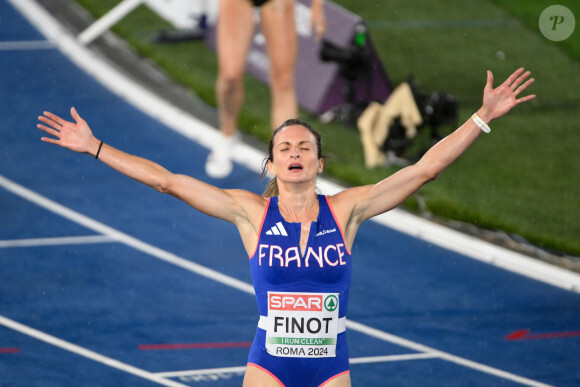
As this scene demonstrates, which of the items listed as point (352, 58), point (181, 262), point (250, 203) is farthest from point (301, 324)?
point (352, 58)

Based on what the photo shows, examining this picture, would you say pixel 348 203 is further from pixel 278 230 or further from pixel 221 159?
pixel 221 159

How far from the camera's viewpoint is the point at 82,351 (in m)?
7.34

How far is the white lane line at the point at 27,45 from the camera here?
45.7 feet

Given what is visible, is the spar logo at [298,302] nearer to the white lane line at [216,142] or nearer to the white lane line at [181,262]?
the white lane line at [181,262]

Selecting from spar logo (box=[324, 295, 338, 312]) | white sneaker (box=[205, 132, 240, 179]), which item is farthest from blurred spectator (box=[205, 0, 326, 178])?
spar logo (box=[324, 295, 338, 312])

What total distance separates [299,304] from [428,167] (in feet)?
3.09

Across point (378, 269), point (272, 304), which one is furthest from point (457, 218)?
point (272, 304)

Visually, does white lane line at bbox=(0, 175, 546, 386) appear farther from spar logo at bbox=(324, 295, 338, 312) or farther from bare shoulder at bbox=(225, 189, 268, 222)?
bare shoulder at bbox=(225, 189, 268, 222)

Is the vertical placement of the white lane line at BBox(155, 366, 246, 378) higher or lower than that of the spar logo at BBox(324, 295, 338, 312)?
higher

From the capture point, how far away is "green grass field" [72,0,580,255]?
10141 millimetres

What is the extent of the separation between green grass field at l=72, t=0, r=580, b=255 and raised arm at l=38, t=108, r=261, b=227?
4820 millimetres

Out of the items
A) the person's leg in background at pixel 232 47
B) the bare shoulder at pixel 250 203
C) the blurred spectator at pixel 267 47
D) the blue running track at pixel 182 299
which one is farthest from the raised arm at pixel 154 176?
the person's leg in background at pixel 232 47

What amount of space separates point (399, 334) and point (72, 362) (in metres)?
2.38

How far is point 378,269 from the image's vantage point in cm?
889
